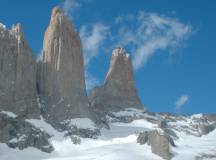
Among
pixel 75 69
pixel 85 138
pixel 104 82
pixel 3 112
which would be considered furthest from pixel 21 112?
pixel 104 82

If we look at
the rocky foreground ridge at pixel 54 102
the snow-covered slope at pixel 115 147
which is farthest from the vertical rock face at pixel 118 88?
the snow-covered slope at pixel 115 147

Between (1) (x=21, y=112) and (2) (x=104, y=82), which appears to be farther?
(2) (x=104, y=82)

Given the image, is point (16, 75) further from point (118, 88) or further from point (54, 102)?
point (118, 88)

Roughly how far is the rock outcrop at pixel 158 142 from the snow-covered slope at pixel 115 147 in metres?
A: 0.79

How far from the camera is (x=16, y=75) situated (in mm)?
103375

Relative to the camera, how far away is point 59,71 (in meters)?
112

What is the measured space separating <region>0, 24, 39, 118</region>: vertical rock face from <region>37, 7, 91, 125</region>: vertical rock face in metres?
3.85

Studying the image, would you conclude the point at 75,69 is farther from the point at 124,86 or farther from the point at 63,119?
the point at 124,86

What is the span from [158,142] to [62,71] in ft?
89.4

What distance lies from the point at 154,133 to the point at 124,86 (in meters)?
47.4

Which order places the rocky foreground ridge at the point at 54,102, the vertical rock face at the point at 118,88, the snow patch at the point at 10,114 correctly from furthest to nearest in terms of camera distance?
the vertical rock face at the point at 118,88 < the snow patch at the point at 10,114 < the rocky foreground ridge at the point at 54,102

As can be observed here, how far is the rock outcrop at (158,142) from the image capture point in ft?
301

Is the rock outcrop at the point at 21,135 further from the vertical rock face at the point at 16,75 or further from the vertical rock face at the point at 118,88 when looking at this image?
the vertical rock face at the point at 118,88

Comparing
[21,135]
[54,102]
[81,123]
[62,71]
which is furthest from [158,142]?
[62,71]
